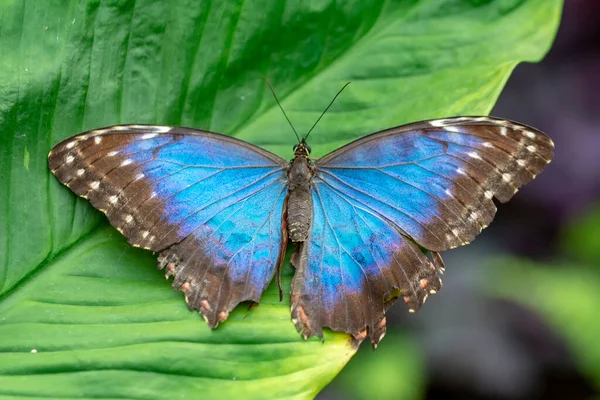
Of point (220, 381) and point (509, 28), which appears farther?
point (509, 28)

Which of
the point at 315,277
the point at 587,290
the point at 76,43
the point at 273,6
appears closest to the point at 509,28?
the point at 273,6

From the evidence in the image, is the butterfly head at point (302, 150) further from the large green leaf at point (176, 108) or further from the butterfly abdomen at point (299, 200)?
the large green leaf at point (176, 108)

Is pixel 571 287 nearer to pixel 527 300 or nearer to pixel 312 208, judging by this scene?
pixel 527 300

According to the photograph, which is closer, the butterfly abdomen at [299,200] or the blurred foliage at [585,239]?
the butterfly abdomen at [299,200]

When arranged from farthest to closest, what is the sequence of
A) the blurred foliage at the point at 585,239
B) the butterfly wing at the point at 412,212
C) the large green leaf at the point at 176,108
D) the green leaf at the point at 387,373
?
the blurred foliage at the point at 585,239
the green leaf at the point at 387,373
the butterfly wing at the point at 412,212
the large green leaf at the point at 176,108

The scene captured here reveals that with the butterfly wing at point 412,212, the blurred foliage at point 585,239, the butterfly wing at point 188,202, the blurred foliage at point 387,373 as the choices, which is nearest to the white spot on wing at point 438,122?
the butterfly wing at point 412,212

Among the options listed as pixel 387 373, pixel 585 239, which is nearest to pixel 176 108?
pixel 387 373

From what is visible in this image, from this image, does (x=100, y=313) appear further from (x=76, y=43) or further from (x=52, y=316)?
(x=76, y=43)
